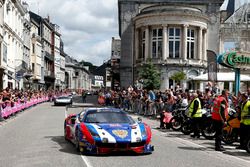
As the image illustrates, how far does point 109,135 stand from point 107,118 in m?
1.44

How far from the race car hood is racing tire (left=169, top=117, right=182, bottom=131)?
7442 millimetres

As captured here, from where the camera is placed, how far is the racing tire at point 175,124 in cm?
1911

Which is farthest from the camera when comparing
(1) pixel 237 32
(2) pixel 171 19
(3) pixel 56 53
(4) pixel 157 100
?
(3) pixel 56 53

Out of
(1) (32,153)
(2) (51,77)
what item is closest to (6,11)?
(1) (32,153)

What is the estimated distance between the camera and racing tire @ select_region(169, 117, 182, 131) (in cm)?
1911

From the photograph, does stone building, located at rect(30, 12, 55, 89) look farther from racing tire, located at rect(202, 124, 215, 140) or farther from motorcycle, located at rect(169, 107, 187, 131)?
racing tire, located at rect(202, 124, 215, 140)

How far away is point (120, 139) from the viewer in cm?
1105

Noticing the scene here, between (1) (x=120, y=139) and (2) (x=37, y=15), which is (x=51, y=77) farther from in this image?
(1) (x=120, y=139)

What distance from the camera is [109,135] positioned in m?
11.1

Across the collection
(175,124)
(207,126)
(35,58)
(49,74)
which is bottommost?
(175,124)

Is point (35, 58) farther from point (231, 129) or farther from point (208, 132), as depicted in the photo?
point (231, 129)

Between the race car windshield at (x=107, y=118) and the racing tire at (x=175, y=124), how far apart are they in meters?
6.65

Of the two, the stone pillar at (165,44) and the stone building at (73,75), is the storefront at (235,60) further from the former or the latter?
the stone building at (73,75)

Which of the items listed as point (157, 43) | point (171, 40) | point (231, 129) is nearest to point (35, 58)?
point (157, 43)
